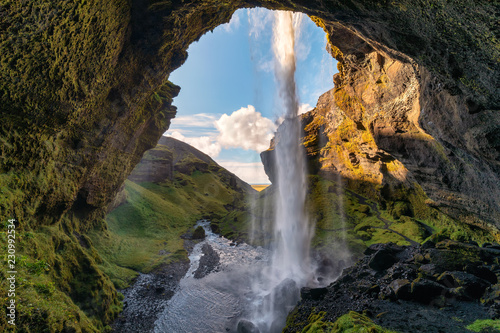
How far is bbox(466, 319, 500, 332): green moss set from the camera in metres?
8.70

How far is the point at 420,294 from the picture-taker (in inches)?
485

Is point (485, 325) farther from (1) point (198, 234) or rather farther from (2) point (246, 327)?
(1) point (198, 234)

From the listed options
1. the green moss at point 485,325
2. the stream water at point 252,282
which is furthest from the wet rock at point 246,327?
the green moss at point 485,325

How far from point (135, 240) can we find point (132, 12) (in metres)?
33.6

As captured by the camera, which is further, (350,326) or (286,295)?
(286,295)

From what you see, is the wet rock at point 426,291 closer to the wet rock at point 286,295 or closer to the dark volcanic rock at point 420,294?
the dark volcanic rock at point 420,294

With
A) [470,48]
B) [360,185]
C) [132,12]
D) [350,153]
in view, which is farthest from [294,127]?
[470,48]

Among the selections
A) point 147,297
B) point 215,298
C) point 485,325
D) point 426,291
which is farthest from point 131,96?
point 485,325

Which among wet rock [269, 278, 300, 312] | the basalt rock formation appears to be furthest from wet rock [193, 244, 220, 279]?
wet rock [269, 278, 300, 312]

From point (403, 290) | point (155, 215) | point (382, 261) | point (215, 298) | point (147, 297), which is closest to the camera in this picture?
point (403, 290)

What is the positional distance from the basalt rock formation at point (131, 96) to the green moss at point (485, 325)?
7.29 meters

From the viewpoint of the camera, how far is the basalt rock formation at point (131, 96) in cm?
905

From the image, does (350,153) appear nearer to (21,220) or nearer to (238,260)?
(238,260)

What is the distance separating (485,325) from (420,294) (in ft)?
11.0
